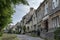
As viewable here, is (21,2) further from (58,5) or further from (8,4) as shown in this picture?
(58,5)

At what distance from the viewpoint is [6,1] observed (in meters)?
9.67

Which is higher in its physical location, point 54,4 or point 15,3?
point 54,4

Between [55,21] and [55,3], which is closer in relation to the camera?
[55,21]

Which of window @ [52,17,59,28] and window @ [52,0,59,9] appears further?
window @ [52,0,59,9]

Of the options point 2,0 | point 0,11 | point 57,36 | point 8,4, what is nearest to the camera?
point 2,0

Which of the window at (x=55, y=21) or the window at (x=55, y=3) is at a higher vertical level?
the window at (x=55, y=3)

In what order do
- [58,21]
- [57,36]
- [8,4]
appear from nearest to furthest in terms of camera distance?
[8,4] → [57,36] → [58,21]

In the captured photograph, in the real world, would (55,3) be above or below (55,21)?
above

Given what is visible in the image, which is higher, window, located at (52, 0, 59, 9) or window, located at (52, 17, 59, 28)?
window, located at (52, 0, 59, 9)

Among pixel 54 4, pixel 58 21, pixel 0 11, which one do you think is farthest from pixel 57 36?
pixel 0 11

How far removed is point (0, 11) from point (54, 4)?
2300 cm

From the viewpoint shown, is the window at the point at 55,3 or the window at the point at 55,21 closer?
the window at the point at 55,21

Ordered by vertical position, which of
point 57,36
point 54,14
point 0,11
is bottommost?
point 57,36

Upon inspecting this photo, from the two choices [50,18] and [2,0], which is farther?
[50,18]
